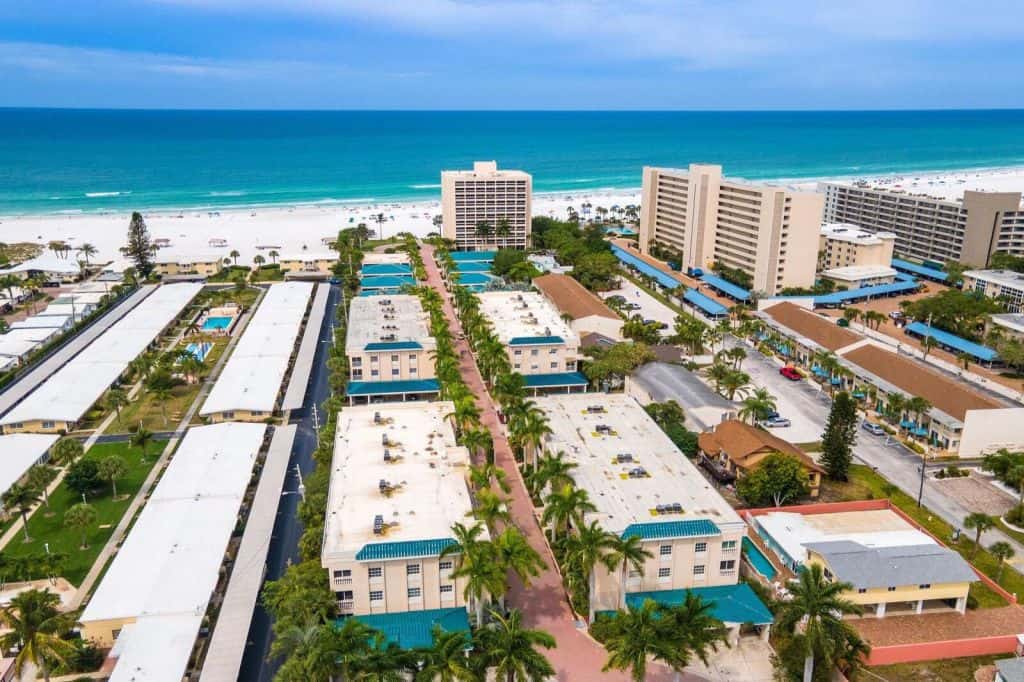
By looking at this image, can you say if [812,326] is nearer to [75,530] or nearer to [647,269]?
[647,269]

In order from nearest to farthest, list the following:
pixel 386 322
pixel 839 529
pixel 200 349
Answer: pixel 839 529 → pixel 386 322 → pixel 200 349

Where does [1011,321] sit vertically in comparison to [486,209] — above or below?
below

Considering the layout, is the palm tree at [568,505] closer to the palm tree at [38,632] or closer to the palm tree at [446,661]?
the palm tree at [446,661]

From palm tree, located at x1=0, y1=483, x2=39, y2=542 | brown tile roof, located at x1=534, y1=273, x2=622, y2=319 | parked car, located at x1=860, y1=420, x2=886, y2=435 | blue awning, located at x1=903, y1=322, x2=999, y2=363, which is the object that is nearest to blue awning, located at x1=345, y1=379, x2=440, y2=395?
brown tile roof, located at x1=534, y1=273, x2=622, y2=319

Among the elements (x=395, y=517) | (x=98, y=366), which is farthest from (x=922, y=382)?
(x=98, y=366)

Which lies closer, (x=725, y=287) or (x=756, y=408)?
(x=756, y=408)

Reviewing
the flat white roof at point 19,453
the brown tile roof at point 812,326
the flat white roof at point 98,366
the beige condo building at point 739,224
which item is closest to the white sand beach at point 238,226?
the flat white roof at point 98,366

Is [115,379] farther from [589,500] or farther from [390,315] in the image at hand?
[589,500]
